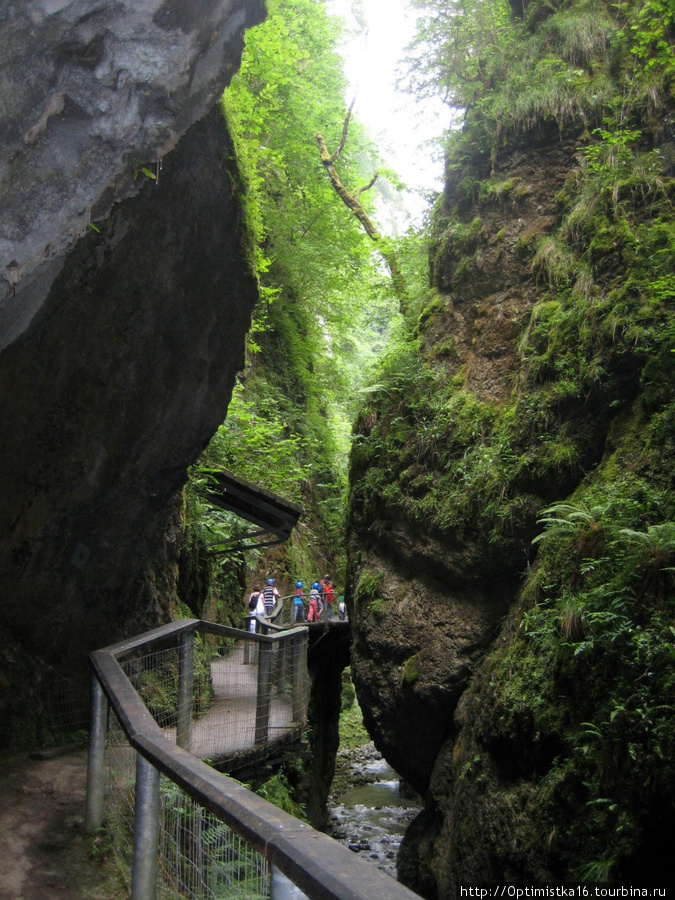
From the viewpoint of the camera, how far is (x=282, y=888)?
5.41 feet

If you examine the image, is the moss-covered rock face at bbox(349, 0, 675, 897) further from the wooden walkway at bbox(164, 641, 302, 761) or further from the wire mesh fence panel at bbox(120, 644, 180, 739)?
the wire mesh fence panel at bbox(120, 644, 180, 739)

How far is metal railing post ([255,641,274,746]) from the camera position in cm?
760

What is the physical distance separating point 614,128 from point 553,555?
7.47 metres

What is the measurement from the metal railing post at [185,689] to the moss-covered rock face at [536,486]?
3.44 meters

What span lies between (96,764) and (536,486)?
6989 mm

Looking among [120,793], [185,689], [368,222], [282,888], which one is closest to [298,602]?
[368,222]

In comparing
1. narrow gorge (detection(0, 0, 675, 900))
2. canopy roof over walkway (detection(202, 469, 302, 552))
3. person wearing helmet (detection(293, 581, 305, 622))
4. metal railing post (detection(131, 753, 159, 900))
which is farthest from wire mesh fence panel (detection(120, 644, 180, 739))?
person wearing helmet (detection(293, 581, 305, 622))

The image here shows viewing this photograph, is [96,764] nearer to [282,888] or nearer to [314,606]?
[282,888]

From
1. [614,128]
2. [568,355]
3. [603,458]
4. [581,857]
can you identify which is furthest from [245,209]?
[581,857]

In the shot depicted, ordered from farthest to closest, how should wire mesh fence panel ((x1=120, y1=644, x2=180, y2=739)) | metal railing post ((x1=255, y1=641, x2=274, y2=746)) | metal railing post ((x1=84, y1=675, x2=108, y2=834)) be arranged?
metal railing post ((x1=255, y1=641, x2=274, y2=746)) → wire mesh fence panel ((x1=120, y1=644, x2=180, y2=739)) → metal railing post ((x1=84, y1=675, x2=108, y2=834))

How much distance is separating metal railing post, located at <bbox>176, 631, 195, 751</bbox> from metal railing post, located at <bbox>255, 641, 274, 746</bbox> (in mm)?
2216

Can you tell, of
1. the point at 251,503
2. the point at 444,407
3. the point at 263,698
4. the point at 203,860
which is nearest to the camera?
the point at 203,860

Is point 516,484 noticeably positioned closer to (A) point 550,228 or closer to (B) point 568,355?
(B) point 568,355

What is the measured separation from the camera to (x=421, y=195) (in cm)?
1530
